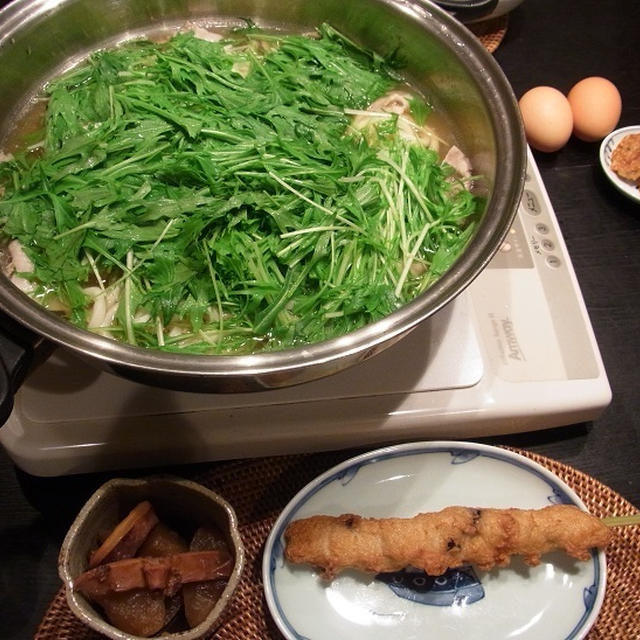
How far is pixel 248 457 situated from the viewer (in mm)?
1693

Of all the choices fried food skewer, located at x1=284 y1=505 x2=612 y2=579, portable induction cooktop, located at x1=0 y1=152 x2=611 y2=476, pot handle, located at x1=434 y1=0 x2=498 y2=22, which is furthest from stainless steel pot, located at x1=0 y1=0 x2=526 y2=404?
fried food skewer, located at x1=284 y1=505 x2=612 y2=579

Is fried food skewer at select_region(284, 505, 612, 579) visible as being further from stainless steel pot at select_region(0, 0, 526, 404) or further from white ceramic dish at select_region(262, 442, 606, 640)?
stainless steel pot at select_region(0, 0, 526, 404)

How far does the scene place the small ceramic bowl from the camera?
1.32 meters

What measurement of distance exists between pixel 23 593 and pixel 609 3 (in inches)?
123

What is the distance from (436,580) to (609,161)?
160 centimetres

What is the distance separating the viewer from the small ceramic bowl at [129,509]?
1.32 m

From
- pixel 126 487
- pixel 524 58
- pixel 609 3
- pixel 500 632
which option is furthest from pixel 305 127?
pixel 609 3

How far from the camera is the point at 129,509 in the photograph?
153cm

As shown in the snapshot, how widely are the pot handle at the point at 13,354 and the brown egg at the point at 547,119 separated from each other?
1.79 meters

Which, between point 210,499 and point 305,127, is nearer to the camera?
point 210,499

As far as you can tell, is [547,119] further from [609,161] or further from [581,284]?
[581,284]

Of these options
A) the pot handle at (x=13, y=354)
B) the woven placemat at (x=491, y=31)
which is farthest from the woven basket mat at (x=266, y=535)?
the woven placemat at (x=491, y=31)

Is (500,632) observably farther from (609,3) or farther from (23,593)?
(609,3)

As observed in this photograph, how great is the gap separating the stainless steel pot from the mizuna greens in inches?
4.3
